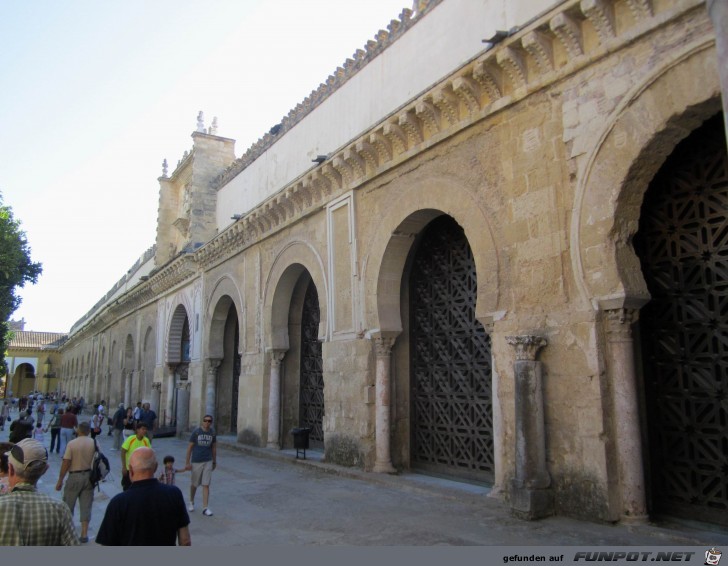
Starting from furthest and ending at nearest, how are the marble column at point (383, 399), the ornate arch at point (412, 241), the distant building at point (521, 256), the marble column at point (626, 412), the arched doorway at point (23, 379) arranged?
the arched doorway at point (23, 379) → the marble column at point (383, 399) → the ornate arch at point (412, 241) → the distant building at point (521, 256) → the marble column at point (626, 412)

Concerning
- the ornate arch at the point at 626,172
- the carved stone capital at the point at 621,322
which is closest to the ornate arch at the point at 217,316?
the ornate arch at the point at 626,172

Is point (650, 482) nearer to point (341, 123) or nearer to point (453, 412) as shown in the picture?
point (453, 412)

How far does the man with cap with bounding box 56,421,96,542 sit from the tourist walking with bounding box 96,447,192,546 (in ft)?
10.0

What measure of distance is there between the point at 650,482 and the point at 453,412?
2.87 metres

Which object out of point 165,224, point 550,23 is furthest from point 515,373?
point 165,224

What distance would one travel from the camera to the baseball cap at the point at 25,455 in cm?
265

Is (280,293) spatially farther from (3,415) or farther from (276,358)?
(3,415)

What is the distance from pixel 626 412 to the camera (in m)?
5.07

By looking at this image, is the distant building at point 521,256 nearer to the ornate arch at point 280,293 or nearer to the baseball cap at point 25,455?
the ornate arch at point 280,293

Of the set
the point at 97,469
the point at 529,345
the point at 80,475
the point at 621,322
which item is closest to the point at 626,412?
the point at 621,322

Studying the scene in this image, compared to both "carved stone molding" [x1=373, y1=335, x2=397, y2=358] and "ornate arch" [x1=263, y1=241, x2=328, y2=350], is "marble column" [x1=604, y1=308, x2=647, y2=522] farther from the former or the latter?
"ornate arch" [x1=263, y1=241, x2=328, y2=350]

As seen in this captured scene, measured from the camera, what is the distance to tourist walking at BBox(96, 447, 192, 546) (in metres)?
2.62

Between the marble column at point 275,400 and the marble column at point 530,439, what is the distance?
6.91m

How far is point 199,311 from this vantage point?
52.6ft
